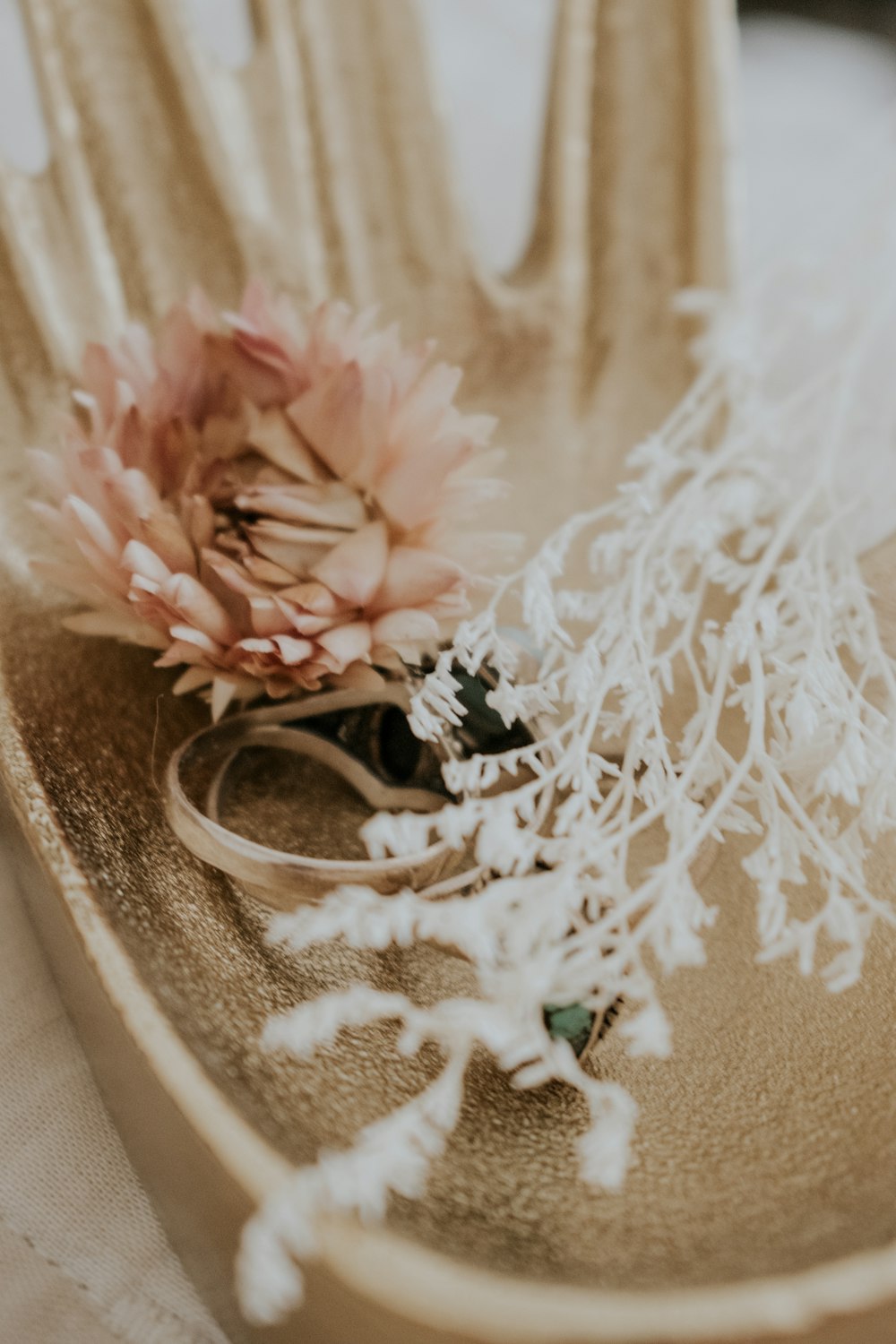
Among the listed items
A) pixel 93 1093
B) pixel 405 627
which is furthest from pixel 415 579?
pixel 93 1093

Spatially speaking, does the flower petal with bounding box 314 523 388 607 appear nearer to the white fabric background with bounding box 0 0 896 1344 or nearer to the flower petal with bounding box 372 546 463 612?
the flower petal with bounding box 372 546 463 612

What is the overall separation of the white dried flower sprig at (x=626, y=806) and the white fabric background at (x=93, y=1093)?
0.07m

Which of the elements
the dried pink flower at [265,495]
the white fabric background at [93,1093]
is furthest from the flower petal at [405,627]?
the white fabric background at [93,1093]

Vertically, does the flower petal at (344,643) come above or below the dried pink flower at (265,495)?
below

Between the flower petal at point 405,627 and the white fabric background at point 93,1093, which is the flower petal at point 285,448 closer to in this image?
the flower petal at point 405,627

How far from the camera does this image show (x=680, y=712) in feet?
0.85

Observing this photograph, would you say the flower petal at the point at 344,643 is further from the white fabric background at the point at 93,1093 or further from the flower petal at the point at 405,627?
the white fabric background at the point at 93,1093

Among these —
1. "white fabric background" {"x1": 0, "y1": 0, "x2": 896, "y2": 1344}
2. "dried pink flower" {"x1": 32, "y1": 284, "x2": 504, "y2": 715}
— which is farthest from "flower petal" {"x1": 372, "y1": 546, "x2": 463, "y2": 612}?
"white fabric background" {"x1": 0, "y1": 0, "x2": 896, "y2": 1344}

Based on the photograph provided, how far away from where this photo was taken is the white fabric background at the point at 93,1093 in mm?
219

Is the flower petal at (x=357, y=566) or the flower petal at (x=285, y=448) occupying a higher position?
the flower petal at (x=285, y=448)

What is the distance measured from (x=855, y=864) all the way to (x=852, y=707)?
4 cm

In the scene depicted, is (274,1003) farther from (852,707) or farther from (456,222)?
(456,222)

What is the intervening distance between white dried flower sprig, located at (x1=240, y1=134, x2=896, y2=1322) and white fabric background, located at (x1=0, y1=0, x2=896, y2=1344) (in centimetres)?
7

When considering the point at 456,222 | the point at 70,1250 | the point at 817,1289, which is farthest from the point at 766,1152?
the point at 456,222
